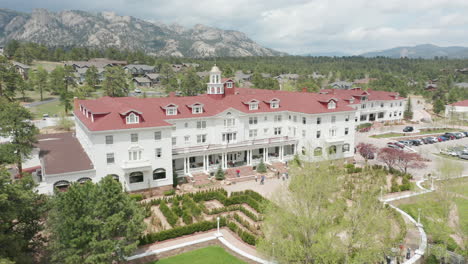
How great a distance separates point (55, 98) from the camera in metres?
92.2

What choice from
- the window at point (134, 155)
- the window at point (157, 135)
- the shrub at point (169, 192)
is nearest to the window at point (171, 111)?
the window at point (157, 135)

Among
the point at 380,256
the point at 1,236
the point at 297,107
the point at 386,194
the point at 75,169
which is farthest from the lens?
the point at 297,107

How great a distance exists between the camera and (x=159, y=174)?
135 feet

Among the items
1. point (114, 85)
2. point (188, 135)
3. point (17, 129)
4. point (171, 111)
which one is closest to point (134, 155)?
point (171, 111)

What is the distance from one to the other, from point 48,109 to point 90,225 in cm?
6931

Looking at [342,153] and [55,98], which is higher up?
[55,98]

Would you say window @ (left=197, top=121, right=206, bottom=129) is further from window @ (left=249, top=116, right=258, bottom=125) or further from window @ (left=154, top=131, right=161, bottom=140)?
window @ (left=154, top=131, right=161, bottom=140)

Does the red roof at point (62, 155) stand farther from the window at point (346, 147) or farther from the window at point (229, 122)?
the window at point (346, 147)

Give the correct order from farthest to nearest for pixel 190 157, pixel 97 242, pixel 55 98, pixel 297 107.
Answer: pixel 55 98
pixel 297 107
pixel 190 157
pixel 97 242

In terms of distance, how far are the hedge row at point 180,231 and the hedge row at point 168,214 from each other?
2.13m

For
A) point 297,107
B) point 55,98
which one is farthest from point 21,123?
point 55,98

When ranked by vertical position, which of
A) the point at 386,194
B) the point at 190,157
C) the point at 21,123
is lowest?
the point at 386,194

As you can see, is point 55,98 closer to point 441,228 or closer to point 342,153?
point 342,153

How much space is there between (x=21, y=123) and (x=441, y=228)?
146 feet
